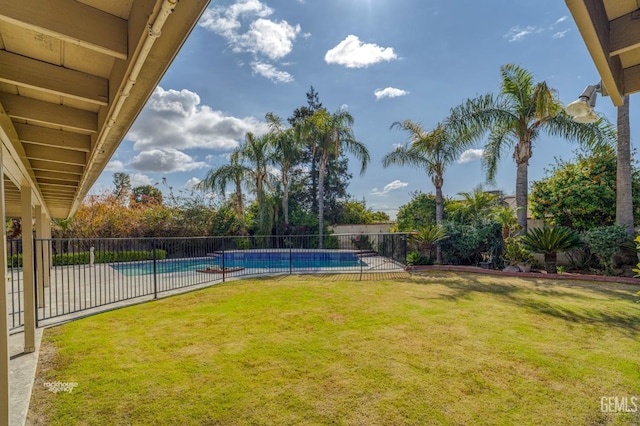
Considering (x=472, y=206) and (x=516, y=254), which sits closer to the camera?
(x=516, y=254)

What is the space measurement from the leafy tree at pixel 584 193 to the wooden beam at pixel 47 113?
12.5 metres

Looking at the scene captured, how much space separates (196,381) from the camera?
322 centimetres

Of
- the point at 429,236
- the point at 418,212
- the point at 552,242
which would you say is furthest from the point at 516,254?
the point at 418,212

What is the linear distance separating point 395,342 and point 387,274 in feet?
19.3

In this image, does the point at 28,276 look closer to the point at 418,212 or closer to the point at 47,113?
the point at 47,113

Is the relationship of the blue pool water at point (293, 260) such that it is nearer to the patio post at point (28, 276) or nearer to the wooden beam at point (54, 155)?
the patio post at point (28, 276)

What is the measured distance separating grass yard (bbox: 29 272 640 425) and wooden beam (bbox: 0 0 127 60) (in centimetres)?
282

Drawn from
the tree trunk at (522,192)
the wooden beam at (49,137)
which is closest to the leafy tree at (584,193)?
the tree trunk at (522,192)

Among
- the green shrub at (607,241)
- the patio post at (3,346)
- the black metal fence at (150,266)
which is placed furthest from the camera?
the green shrub at (607,241)

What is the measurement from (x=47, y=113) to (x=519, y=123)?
39.4 feet

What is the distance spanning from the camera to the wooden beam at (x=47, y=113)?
7.72ft

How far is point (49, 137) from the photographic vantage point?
309 cm

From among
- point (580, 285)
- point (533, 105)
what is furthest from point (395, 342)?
point (533, 105)

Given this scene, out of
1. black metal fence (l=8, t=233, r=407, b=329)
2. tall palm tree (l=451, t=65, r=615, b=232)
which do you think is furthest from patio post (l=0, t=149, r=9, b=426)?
tall palm tree (l=451, t=65, r=615, b=232)
